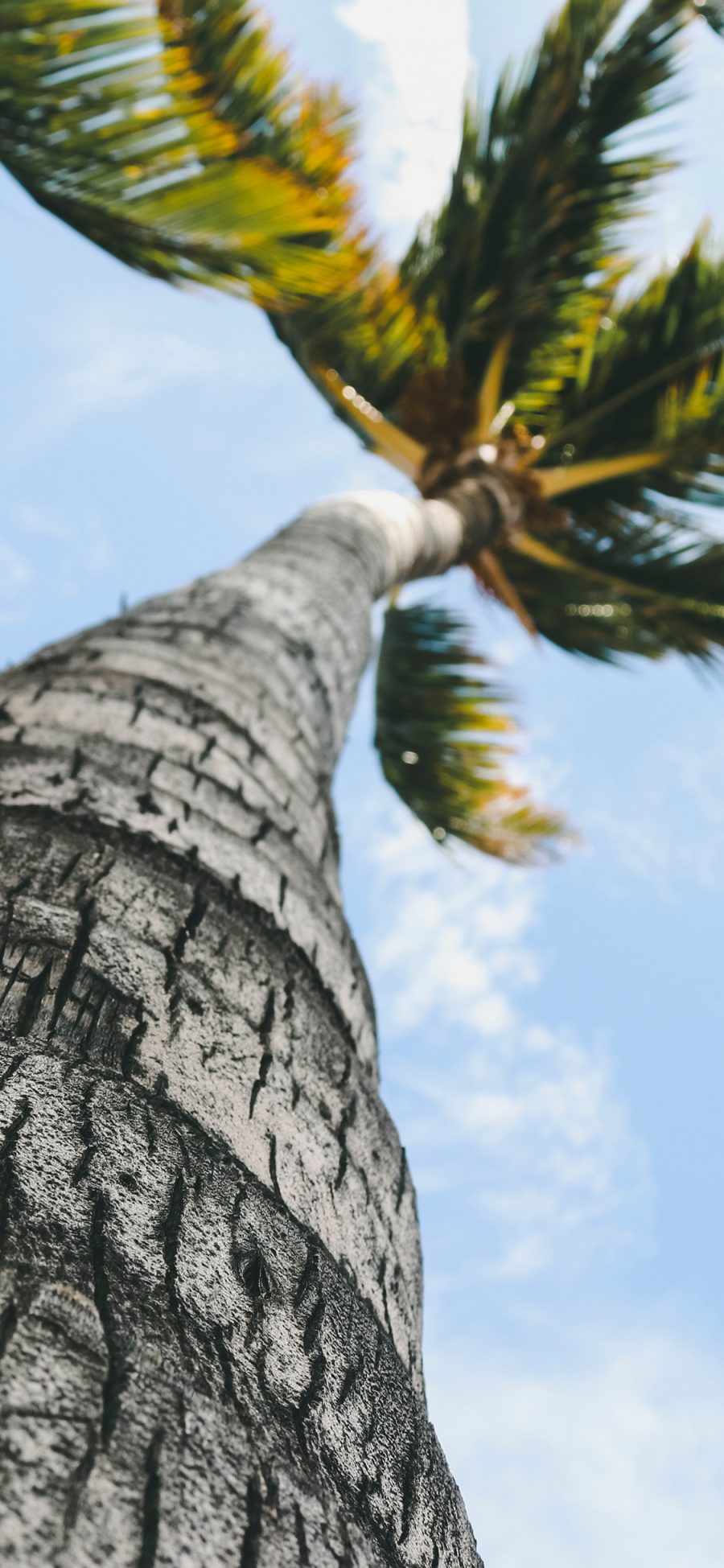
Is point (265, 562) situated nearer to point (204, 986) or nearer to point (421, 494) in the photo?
point (204, 986)

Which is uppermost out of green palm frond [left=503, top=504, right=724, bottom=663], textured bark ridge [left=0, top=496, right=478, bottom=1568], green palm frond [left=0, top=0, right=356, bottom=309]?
green palm frond [left=503, top=504, right=724, bottom=663]

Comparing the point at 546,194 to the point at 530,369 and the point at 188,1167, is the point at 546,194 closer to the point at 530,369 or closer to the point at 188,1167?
the point at 530,369

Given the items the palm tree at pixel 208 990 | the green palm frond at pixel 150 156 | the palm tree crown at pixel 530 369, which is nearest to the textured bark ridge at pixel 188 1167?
the palm tree at pixel 208 990

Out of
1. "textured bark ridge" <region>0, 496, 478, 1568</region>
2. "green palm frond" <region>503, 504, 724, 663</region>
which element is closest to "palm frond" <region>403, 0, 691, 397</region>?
"green palm frond" <region>503, 504, 724, 663</region>

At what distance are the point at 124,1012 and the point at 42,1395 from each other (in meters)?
0.44

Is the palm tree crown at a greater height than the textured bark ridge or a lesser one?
greater

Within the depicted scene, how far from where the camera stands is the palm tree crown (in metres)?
4.68

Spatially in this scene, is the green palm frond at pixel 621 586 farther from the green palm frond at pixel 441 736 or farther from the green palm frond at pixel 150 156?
the green palm frond at pixel 150 156

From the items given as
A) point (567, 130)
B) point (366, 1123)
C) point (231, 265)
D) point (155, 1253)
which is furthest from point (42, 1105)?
point (567, 130)

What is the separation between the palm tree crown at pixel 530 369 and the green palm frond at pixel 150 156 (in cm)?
70

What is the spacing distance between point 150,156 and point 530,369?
3005mm

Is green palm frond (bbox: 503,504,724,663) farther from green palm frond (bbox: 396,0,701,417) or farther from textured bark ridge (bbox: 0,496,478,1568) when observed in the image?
textured bark ridge (bbox: 0,496,478,1568)

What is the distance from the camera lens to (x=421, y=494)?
199 inches

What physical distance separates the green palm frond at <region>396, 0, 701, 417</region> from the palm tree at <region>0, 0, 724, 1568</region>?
0.11ft
